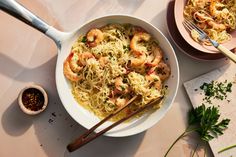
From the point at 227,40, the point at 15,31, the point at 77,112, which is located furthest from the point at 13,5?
the point at 227,40

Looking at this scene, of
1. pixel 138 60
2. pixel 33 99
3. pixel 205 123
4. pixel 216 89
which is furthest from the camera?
pixel 216 89

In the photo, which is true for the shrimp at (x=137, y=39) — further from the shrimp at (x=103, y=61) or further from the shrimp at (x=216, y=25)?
the shrimp at (x=216, y=25)

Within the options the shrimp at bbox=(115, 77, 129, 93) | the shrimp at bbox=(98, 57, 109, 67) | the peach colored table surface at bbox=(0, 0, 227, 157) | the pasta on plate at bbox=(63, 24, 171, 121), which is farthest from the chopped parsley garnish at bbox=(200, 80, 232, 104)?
the shrimp at bbox=(98, 57, 109, 67)

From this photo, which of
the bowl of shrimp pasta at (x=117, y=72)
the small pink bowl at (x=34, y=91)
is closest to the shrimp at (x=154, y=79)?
the bowl of shrimp pasta at (x=117, y=72)

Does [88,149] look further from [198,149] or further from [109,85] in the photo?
[198,149]

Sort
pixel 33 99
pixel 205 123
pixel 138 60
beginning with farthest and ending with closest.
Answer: pixel 205 123, pixel 33 99, pixel 138 60

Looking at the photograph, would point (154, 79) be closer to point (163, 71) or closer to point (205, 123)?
point (163, 71)

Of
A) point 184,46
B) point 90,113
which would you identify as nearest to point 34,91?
point 90,113

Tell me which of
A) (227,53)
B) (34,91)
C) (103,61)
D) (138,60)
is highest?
(34,91)
